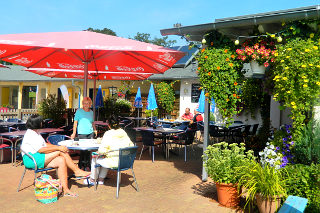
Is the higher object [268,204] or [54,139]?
[54,139]

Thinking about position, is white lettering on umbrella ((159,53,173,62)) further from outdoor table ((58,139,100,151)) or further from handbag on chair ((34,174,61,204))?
handbag on chair ((34,174,61,204))

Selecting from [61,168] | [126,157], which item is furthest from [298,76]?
[61,168]

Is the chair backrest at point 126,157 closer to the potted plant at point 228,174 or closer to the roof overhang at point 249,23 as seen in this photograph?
the potted plant at point 228,174

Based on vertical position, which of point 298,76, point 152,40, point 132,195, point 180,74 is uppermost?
point 152,40

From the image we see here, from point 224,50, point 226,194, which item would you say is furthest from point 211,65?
point 226,194

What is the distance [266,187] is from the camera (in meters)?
3.79

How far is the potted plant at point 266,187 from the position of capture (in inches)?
149

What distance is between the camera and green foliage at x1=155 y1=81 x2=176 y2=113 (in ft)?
49.8

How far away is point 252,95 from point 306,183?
9000 millimetres

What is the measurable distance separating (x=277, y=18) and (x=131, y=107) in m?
11.5

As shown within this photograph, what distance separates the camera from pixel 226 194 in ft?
14.4

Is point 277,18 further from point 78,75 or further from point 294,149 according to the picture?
point 78,75

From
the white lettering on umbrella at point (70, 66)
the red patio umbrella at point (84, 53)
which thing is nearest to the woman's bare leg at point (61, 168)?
the red patio umbrella at point (84, 53)

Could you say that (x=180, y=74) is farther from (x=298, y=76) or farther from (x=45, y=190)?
(x=45, y=190)
